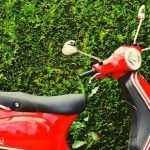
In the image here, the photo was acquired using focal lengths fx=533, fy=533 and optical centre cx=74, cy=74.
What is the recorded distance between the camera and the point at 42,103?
3129 millimetres

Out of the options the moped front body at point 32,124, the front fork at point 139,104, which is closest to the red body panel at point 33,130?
the moped front body at point 32,124

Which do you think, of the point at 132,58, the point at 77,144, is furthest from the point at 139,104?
the point at 77,144

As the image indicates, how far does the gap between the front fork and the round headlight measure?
0.24 feet

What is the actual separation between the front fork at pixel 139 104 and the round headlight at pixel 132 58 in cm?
7

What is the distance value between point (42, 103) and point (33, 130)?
166mm

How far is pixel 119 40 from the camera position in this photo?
4.56 metres

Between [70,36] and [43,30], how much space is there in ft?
0.83

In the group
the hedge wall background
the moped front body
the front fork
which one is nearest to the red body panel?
the moped front body

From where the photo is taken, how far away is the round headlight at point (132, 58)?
3330 millimetres

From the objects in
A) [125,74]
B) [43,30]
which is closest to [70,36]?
[43,30]

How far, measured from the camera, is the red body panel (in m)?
3.06

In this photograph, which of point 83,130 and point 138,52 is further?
point 83,130

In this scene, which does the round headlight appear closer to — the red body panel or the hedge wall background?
the red body panel

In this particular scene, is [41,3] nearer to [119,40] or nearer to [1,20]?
[1,20]
